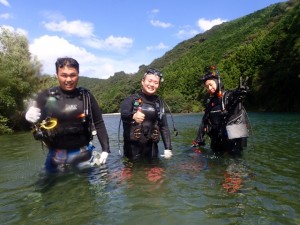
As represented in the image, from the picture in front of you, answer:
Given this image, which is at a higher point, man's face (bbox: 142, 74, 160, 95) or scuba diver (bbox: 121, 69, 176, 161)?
man's face (bbox: 142, 74, 160, 95)

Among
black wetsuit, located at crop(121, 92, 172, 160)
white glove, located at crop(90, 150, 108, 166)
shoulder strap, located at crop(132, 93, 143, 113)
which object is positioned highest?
shoulder strap, located at crop(132, 93, 143, 113)

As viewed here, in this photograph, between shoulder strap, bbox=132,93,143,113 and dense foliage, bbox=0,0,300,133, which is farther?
dense foliage, bbox=0,0,300,133

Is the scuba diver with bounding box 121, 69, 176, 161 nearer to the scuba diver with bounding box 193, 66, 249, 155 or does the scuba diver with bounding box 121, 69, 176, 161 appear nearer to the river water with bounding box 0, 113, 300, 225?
the river water with bounding box 0, 113, 300, 225

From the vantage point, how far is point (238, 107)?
8438 mm

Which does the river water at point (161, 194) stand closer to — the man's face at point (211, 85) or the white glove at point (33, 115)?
the white glove at point (33, 115)

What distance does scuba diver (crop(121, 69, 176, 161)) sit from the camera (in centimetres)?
736

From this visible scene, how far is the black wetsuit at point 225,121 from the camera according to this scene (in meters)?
8.23

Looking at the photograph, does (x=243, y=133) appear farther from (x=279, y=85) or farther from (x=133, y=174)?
(x=279, y=85)

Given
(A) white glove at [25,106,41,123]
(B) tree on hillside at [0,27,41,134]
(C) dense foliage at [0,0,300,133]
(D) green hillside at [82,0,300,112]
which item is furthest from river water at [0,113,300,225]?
(D) green hillside at [82,0,300,112]

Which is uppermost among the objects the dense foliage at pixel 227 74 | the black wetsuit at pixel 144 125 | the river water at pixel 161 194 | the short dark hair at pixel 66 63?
the dense foliage at pixel 227 74

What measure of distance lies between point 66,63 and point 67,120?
104 cm

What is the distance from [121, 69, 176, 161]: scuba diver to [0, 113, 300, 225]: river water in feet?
1.56

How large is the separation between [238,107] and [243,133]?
0.73 metres

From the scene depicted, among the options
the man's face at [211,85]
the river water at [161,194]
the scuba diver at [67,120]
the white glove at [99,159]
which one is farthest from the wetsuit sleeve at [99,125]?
the man's face at [211,85]
